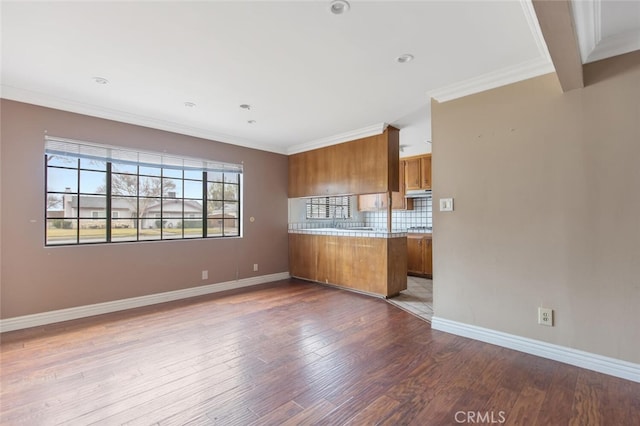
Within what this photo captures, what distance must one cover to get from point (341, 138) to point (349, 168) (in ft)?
1.67

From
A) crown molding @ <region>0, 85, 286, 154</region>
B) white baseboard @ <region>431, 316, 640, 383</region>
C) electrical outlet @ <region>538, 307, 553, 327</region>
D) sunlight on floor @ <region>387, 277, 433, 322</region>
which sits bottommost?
sunlight on floor @ <region>387, 277, 433, 322</region>

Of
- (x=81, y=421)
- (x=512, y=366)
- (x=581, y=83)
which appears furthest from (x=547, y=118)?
(x=81, y=421)

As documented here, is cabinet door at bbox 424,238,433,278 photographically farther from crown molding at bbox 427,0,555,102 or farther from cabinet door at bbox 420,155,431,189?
crown molding at bbox 427,0,555,102

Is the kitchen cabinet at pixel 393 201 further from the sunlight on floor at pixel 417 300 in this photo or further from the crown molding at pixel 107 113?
the crown molding at pixel 107 113

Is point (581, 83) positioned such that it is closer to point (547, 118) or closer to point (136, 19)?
point (547, 118)

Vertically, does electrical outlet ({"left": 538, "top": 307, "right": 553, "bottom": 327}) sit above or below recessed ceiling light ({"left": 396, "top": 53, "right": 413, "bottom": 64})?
below

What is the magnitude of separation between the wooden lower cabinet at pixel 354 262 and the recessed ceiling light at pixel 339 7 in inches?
118

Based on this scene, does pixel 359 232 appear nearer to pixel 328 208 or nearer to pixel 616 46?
pixel 328 208

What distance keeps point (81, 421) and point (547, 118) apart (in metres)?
3.91

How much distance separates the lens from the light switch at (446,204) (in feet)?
9.93

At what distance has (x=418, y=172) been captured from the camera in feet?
19.7

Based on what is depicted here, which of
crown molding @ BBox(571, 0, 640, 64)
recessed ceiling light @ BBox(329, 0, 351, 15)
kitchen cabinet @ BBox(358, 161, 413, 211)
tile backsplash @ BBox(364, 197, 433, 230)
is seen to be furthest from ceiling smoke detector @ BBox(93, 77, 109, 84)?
tile backsplash @ BBox(364, 197, 433, 230)

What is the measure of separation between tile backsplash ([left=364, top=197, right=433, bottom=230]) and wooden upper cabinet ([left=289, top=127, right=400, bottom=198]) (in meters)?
2.30

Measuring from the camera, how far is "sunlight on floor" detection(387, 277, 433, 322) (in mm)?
3617
